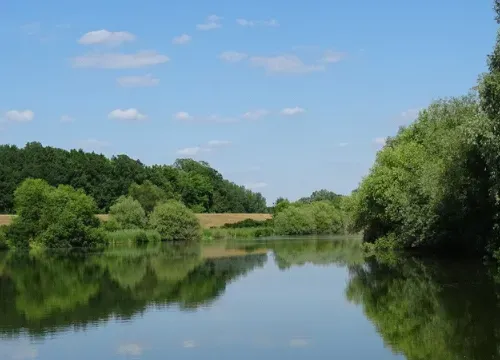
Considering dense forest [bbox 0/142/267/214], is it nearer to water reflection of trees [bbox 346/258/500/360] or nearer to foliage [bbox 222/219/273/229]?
foliage [bbox 222/219/273/229]

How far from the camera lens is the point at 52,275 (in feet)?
127

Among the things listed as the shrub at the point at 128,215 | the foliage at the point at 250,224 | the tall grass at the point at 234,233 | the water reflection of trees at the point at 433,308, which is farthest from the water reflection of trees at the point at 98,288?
the foliage at the point at 250,224

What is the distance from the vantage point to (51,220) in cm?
7344

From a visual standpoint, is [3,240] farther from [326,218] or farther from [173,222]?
[326,218]

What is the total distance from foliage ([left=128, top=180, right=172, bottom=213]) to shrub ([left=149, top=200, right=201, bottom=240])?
1021 cm

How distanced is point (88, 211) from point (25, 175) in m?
36.7

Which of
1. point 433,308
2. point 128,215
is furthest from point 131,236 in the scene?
point 433,308

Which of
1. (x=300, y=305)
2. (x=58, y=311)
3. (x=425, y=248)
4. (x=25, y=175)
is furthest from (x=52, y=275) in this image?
(x=25, y=175)

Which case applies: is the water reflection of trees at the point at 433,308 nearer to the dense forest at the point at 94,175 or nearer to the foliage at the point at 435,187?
the foliage at the point at 435,187

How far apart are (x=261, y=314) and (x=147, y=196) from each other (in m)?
85.2

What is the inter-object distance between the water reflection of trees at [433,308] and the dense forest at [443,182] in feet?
12.0

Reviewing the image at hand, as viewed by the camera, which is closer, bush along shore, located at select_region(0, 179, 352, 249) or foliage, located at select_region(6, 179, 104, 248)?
foliage, located at select_region(6, 179, 104, 248)

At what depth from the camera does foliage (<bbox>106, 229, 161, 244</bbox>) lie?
271ft

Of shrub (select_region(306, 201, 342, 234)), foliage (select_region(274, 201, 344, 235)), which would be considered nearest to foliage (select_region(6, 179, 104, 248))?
foliage (select_region(274, 201, 344, 235))
